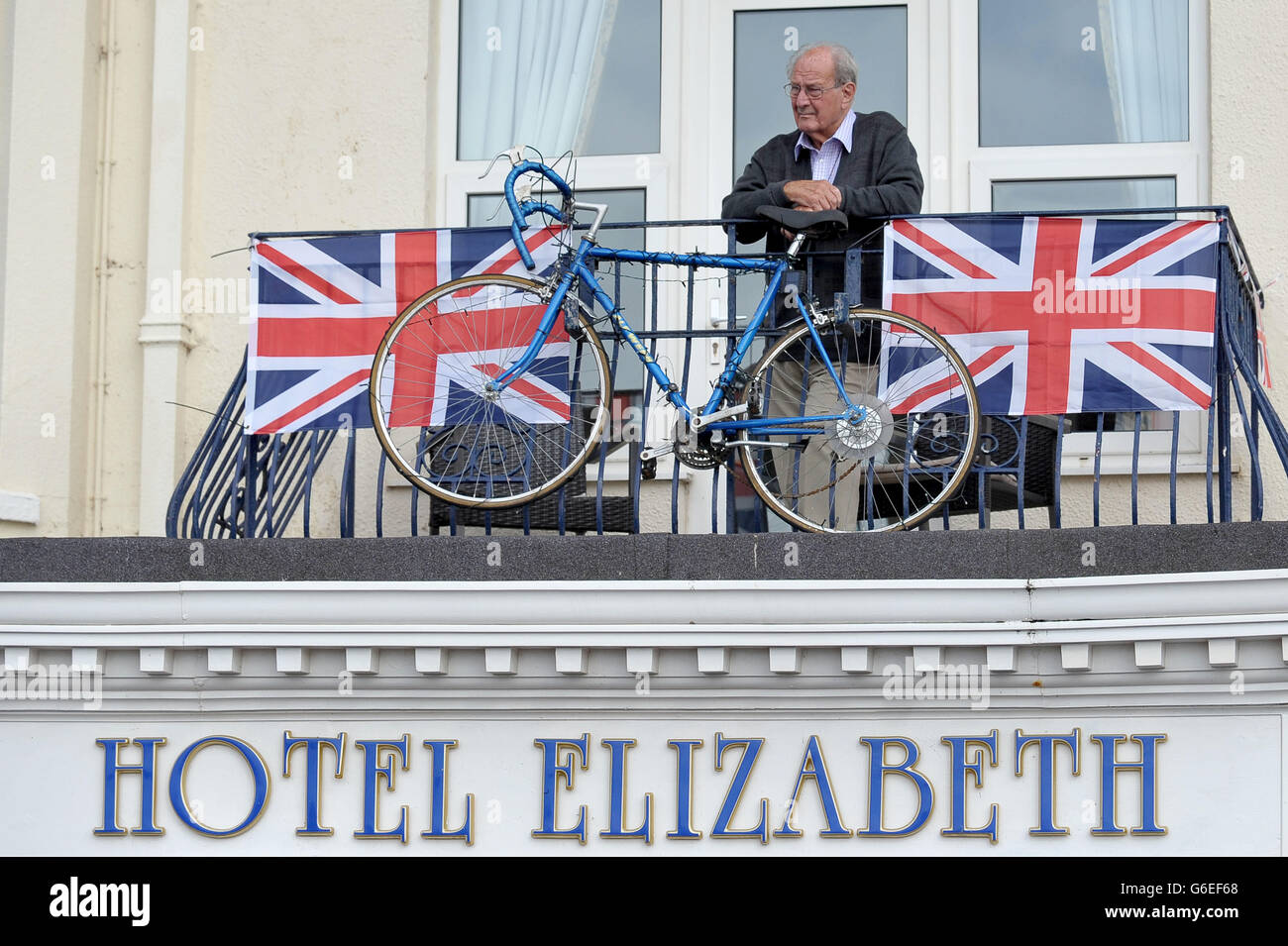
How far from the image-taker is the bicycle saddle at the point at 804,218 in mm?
7477

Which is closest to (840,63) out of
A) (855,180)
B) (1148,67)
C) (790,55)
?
(855,180)

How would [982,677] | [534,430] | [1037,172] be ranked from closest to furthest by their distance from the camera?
[982,677] < [534,430] < [1037,172]

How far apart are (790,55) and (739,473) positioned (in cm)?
213

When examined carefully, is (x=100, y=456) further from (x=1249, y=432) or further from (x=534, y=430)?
(x=1249, y=432)

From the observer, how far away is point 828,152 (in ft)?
26.4

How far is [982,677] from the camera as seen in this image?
713 cm

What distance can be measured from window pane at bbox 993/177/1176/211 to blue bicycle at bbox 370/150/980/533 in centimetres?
204

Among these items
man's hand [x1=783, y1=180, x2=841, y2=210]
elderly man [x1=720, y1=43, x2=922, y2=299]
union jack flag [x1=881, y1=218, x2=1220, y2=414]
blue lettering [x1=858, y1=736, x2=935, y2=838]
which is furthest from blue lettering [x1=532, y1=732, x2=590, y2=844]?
man's hand [x1=783, y1=180, x2=841, y2=210]

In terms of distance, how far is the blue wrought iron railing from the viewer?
24.8 feet

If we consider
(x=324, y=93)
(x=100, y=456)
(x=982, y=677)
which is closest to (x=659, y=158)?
(x=324, y=93)

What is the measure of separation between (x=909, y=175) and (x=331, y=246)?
228cm

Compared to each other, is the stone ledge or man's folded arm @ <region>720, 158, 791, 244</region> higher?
man's folded arm @ <region>720, 158, 791, 244</region>

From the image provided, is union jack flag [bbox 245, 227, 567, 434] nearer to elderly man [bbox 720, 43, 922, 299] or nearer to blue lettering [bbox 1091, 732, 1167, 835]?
elderly man [bbox 720, 43, 922, 299]

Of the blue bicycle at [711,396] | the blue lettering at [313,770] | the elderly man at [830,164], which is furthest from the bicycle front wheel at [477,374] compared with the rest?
the blue lettering at [313,770]
